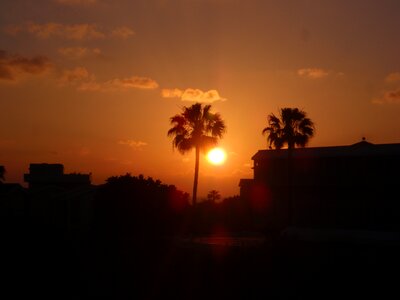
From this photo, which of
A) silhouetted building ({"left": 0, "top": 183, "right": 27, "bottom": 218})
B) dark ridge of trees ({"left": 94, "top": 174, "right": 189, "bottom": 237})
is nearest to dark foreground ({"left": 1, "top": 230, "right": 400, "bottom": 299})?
dark ridge of trees ({"left": 94, "top": 174, "right": 189, "bottom": 237})

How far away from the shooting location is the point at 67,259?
86.9 feet

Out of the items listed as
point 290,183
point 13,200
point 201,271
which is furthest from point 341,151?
point 13,200

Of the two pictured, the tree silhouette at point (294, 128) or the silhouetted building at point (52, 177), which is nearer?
the tree silhouette at point (294, 128)

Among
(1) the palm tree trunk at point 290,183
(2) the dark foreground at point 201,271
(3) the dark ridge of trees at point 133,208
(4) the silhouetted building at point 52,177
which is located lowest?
(2) the dark foreground at point 201,271

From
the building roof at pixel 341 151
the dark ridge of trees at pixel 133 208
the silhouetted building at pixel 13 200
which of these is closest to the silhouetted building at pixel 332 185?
the building roof at pixel 341 151

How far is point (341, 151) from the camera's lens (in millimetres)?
44594

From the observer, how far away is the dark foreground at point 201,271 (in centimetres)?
2078

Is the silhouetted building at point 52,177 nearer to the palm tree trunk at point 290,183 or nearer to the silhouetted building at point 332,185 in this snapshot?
the silhouetted building at point 332,185

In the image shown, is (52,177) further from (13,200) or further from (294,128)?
(294,128)

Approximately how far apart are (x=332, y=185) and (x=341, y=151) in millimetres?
2716

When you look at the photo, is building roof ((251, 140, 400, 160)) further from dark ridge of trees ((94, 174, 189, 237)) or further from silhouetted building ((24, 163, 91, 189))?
silhouetted building ((24, 163, 91, 189))

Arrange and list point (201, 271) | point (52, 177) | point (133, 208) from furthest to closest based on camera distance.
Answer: point (52, 177) < point (133, 208) < point (201, 271)

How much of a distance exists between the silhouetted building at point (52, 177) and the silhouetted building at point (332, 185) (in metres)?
26.7

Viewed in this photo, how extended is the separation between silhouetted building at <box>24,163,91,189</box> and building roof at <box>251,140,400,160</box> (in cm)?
2653
